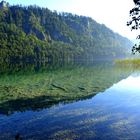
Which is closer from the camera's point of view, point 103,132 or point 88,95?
point 103,132

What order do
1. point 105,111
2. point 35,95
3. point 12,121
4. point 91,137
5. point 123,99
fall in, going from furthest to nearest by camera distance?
1. point 35,95
2. point 123,99
3. point 105,111
4. point 12,121
5. point 91,137

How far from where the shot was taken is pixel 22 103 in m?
54.3

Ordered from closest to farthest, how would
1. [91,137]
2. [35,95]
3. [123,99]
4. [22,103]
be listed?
1. [91,137]
2. [22,103]
3. [123,99]
4. [35,95]

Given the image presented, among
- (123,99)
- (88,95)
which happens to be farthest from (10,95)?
(123,99)

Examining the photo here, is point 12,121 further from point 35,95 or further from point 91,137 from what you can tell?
point 35,95

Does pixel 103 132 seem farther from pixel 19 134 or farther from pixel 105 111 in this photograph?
pixel 105 111

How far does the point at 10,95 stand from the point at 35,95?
537 cm

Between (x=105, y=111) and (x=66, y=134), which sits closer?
(x=66, y=134)

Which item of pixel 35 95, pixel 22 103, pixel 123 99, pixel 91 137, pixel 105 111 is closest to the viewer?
pixel 91 137

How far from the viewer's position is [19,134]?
1337 inches

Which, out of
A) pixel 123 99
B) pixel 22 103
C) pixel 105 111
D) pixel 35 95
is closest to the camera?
pixel 105 111

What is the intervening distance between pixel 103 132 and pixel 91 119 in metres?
6.88

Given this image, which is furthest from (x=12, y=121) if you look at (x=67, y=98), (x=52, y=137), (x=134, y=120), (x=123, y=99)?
(x=123, y=99)

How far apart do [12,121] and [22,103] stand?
13.7 meters
